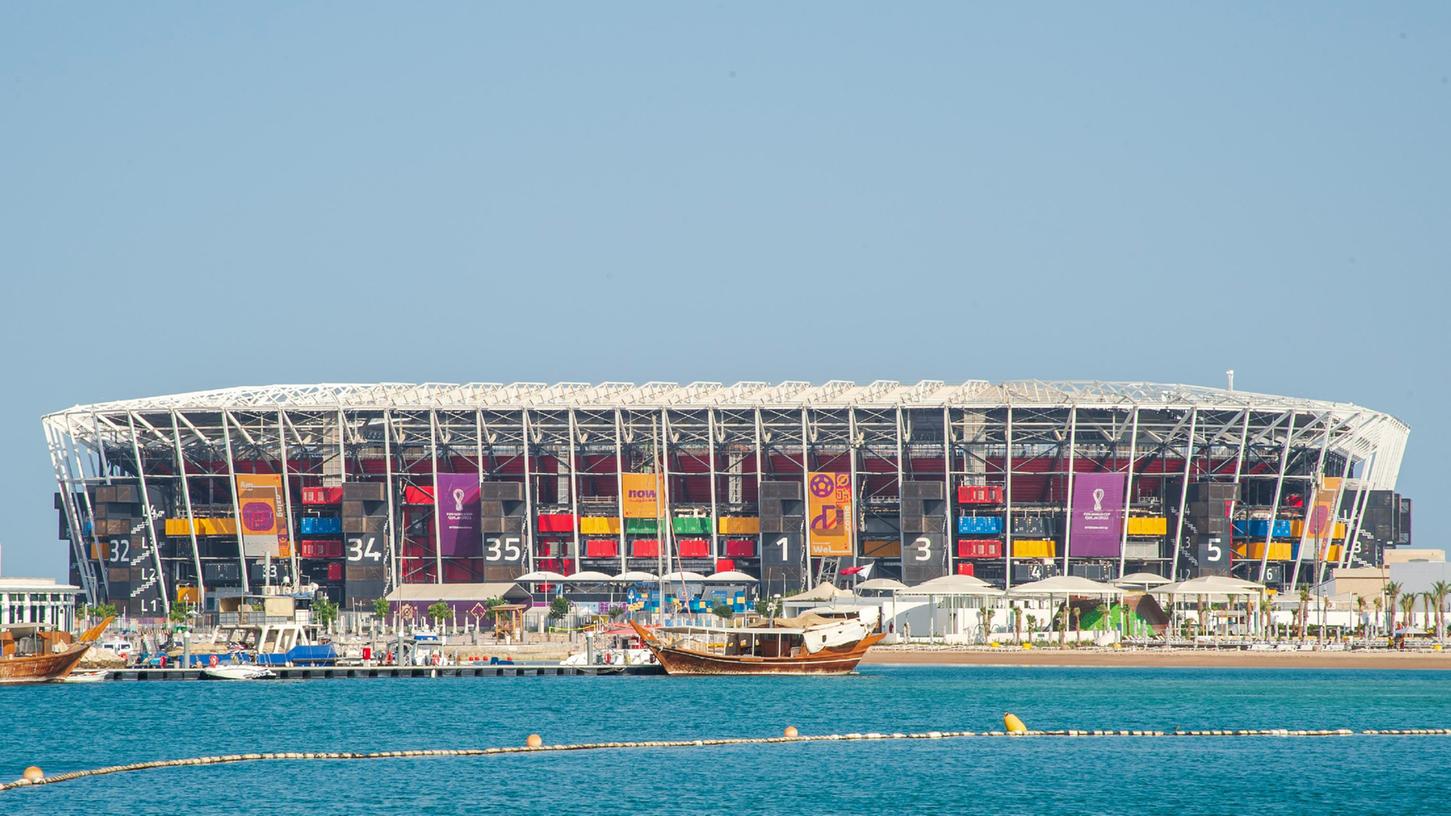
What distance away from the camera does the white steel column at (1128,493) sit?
163375mm

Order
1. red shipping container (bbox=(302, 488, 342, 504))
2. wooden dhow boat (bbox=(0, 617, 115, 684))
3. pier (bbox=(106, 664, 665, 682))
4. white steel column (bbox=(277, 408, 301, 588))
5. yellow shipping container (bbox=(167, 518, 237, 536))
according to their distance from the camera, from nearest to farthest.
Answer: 1. wooden dhow boat (bbox=(0, 617, 115, 684))
2. pier (bbox=(106, 664, 665, 682))
3. white steel column (bbox=(277, 408, 301, 588))
4. red shipping container (bbox=(302, 488, 342, 504))
5. yellow shipping container (bbox=(167, 518, 237, 536))

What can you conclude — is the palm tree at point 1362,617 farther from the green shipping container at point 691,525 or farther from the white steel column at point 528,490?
the white steel column at point 528,490

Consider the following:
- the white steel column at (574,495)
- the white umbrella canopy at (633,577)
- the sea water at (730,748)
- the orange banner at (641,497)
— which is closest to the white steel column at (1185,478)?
the white umbrella canopy at (633,577)

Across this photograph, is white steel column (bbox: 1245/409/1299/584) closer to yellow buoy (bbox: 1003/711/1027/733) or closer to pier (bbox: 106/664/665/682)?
pier (bbox: 106/664/665/682)

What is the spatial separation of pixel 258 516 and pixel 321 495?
556 centimetres

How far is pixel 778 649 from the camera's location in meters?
120

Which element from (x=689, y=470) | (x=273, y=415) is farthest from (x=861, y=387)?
(x=273, y=415)

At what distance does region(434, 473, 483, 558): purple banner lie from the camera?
554 feet

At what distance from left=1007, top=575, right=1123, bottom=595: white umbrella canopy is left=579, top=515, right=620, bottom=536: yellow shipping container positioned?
40.1m

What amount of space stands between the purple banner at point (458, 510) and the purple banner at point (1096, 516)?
4957 centimetres

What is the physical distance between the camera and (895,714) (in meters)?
90.1

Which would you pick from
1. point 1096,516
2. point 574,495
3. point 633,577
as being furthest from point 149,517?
point 1096,516

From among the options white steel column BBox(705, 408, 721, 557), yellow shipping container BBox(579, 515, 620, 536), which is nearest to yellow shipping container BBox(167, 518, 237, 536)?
yellow shipping container BBox(579, 515, 620, 536)

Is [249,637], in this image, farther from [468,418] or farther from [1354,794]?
[1354,794]
